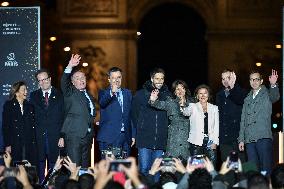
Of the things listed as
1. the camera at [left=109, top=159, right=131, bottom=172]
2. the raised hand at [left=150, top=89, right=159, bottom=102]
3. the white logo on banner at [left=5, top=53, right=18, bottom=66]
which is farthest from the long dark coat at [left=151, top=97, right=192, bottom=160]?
the camera at [left=109, top=159, right=131, bottom=172]

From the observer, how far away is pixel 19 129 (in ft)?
52.6

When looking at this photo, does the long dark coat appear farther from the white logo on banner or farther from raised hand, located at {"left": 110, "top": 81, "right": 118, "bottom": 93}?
the white logo on banner

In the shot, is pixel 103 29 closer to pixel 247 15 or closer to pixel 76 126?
pixel 247 15

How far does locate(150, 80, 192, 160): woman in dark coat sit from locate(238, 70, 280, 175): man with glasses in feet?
3.01

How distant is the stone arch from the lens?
29.5m

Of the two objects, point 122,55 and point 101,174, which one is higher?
point 122,55

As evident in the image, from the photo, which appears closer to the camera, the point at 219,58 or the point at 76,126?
the point at 76,126

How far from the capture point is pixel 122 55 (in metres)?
29.3

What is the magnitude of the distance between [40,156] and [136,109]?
1.66 metres

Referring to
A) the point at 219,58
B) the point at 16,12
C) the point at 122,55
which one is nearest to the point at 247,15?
the point at 219,58

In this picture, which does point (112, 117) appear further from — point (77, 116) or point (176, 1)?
point (176, 1)

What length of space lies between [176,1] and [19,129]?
47.6 ft

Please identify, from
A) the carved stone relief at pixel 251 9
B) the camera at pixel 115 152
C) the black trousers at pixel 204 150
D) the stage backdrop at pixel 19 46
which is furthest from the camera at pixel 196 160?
the carved stone relief at pixel 251 9

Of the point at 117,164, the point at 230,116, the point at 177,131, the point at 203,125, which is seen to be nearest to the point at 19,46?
the point at 177,131
